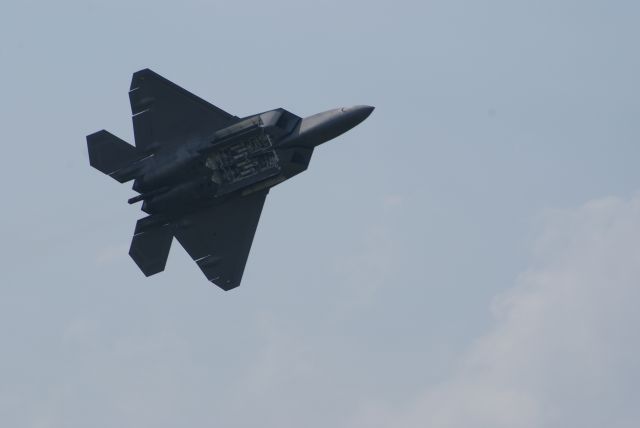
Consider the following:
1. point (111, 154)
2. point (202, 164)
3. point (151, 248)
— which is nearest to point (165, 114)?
point (111, 154)

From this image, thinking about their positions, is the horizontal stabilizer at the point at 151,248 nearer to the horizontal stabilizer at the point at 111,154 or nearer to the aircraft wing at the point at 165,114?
the horizontal stabilizer at the point at 111,154

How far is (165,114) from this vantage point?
6769 centimetres

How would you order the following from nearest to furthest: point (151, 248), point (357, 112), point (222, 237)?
point (357, 112)
point (151, 248)
point (222, 237)

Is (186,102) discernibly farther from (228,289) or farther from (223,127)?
(228,289)

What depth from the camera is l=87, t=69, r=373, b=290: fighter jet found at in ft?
215

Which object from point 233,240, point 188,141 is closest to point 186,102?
point 188,141

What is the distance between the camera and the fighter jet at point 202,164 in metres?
65.4

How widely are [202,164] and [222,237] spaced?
559cm

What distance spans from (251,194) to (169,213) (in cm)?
469

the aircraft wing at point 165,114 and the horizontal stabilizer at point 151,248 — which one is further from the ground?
the aircraft wing at point 165,114

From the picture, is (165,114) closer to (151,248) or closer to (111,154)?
(111,154)

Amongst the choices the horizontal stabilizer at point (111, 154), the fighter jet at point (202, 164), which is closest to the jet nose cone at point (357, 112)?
the fighter jet at point (202, 164)

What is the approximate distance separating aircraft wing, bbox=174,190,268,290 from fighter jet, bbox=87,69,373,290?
0.06 metres

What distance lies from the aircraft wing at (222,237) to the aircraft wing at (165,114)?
4.61m
